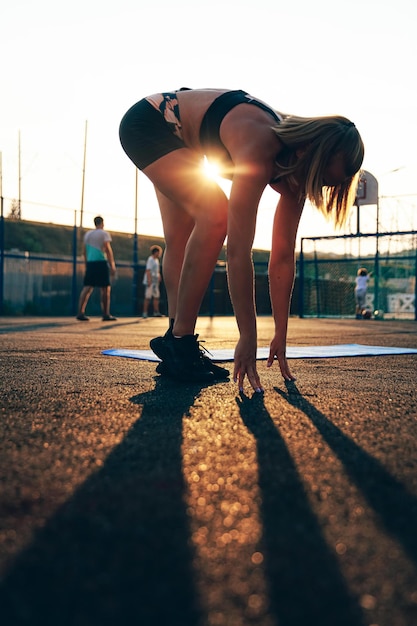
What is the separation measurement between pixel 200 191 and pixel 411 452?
1.43 metres

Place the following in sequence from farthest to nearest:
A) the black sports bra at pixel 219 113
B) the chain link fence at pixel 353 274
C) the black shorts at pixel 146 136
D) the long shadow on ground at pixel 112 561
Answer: the chain link fence at pixel 353 274, the black shorts at pixel 146 136, the black sports bra at pixel 219 113, the long shadow on ground at pixel 112 561

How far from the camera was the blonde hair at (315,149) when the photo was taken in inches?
79.3

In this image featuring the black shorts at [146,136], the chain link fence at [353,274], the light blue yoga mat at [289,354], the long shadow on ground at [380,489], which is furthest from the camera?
the chain link fence at [353,274]

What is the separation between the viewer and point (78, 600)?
0.62m

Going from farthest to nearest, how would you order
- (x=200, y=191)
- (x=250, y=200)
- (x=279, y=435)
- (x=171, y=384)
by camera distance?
1. (x=200, y=191)
2. (x=171, y=384)
3. (x=250, y=200)
4. (x=279, y=435)

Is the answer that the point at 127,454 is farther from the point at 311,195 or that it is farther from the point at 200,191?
the point at 200,191

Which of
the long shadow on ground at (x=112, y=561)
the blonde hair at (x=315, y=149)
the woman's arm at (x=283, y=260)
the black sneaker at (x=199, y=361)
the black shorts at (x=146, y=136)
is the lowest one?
the long shadow on ground at (x=112, y=561)

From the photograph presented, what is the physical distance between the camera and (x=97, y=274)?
9.62m

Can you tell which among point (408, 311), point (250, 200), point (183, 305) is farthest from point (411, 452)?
point (408, 311)

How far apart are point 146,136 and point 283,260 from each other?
0.72m

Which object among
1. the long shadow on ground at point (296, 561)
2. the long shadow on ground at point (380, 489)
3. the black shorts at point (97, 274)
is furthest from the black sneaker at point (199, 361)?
the black shorts at point (97, 274)

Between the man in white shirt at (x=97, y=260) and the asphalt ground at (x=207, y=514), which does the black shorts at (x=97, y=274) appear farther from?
the asphalt ground at (x=207, y=514)

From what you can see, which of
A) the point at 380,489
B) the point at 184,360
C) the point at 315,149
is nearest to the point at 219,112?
the point at 315,149

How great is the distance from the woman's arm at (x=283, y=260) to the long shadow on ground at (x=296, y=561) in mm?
1305
